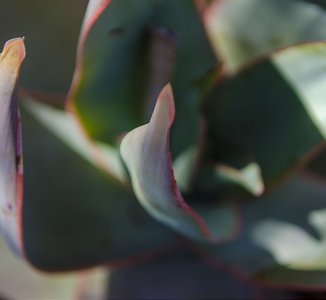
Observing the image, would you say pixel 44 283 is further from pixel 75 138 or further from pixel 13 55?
pixel 13 55

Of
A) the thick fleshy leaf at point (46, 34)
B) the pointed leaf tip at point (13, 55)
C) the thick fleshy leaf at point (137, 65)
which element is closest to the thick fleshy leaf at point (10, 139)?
the pointed leaf tip at point (13, 55)

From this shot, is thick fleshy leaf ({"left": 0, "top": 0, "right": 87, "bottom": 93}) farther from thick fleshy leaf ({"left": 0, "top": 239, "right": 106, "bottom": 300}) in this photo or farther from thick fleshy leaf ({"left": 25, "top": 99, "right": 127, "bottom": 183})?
thick fleshy leaf ({"left": 0, "top": 239, "right": 106, "bottom": 300})

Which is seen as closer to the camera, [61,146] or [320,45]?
[320,45]

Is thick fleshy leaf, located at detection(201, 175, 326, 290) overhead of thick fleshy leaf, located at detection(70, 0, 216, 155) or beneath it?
beneath

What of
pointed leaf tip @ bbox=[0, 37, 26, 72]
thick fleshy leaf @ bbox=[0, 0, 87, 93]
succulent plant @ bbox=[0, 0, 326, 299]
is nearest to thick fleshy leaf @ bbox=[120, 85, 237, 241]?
succulent plant @ bbox=[0, 0, 326, 299]

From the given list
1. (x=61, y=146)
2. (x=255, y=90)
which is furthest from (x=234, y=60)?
(x=61, y=146)

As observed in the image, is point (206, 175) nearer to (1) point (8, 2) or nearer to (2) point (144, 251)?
(2) point (144, 251)
